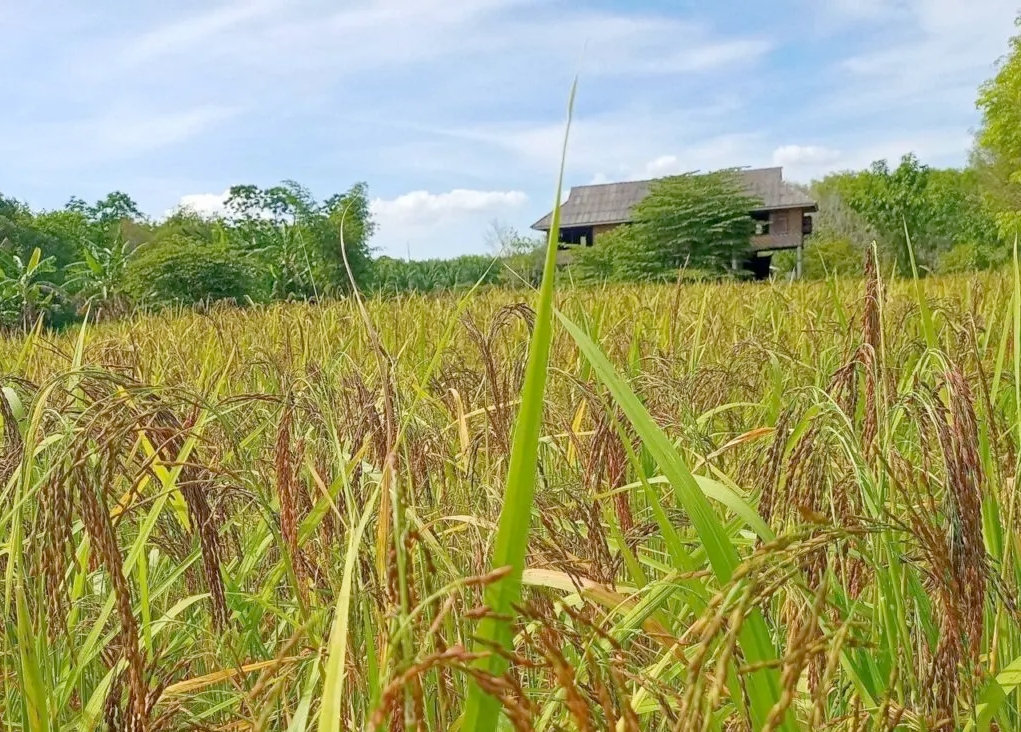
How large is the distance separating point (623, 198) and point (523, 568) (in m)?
47.0

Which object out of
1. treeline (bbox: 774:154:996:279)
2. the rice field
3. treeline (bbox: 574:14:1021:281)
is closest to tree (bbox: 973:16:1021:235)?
treeline (bbox: 574:14:1021:281)

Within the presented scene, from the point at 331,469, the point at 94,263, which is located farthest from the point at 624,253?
the point at 331,469

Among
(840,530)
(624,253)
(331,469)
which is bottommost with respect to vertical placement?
(331,469)

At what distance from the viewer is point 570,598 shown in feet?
3.56

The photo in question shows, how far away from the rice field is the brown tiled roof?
39953 millimetres

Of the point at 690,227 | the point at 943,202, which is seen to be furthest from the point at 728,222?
the point at 943,202

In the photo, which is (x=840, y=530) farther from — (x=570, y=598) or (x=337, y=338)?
(x=337, y=338)

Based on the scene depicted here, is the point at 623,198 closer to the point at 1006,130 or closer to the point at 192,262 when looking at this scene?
the point at 1006,130

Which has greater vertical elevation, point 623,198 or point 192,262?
point 623,198

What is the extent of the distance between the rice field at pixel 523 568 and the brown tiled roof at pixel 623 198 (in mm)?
39953

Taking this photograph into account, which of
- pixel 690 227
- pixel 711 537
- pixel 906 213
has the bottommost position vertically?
pixel 711 537

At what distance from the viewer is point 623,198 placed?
46.2m

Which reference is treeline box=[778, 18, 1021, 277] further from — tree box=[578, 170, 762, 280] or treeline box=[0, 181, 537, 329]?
treeline box=[0, 181, 537, 329]

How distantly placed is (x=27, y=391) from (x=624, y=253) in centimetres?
2901
